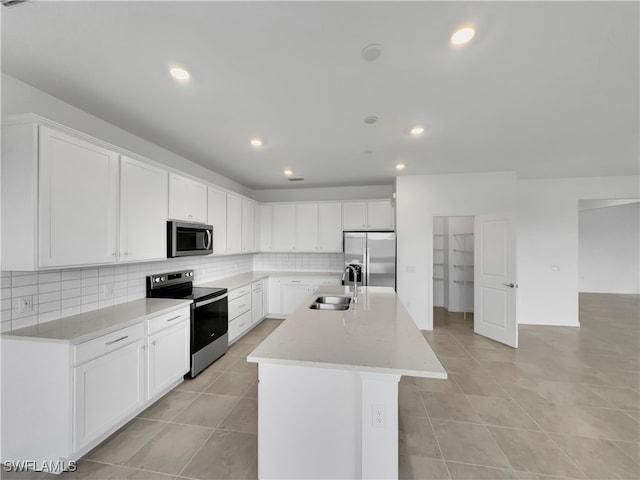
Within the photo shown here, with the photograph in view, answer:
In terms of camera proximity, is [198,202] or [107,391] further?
[198,202]

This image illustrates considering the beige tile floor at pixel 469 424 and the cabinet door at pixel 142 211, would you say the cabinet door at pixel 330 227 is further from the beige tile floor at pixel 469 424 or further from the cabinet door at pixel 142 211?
the cabinet door at pixel 142 211

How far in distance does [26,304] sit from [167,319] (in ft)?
3.14

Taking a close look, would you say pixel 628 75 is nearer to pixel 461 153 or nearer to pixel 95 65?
pixel 461 153

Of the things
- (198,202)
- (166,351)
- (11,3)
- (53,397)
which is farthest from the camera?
(198,202)

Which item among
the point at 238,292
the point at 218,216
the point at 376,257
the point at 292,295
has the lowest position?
the point at 292,295

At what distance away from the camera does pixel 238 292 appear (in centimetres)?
392

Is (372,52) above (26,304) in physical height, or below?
above

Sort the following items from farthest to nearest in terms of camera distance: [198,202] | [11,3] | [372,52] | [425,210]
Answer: [425,210] < [198,202] < [372,52] < [11,3]

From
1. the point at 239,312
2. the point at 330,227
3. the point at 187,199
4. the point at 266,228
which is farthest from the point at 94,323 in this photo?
the point at 330,227

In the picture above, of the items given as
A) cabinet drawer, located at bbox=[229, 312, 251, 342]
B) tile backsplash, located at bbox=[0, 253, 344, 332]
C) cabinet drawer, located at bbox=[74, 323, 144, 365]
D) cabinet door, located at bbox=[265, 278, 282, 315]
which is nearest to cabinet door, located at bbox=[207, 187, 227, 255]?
tile backsplash, located at bbox=[0, 253, 344, 332]

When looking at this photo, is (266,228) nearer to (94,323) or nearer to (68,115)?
(68,115)

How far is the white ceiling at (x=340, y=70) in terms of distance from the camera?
1311 mm

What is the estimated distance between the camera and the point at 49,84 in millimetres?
1925

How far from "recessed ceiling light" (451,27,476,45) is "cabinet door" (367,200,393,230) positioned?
3.49m
